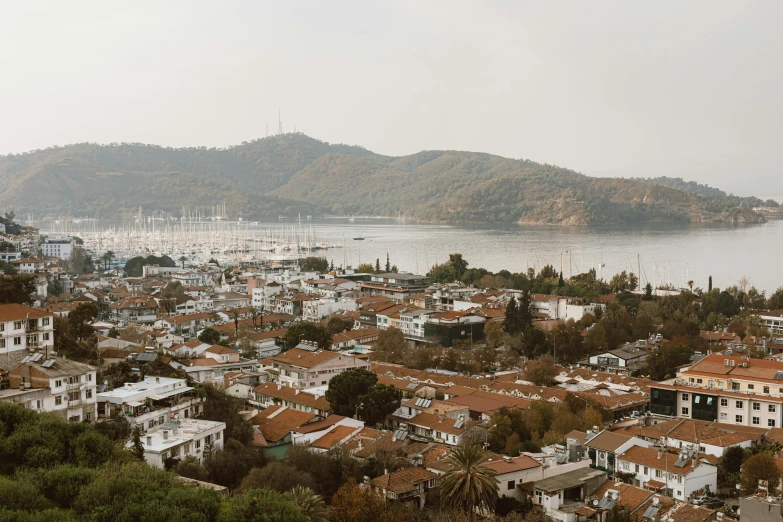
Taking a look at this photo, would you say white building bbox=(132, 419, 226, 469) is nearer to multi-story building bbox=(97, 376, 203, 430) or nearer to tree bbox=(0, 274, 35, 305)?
multi-story building bbox=(97, 376, 203, 430)

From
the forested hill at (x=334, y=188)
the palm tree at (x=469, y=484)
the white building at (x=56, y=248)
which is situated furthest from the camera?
the forested hill at (x=334, y=188)

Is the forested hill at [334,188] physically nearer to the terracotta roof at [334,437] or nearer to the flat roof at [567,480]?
the terracotta roof at [334,437]

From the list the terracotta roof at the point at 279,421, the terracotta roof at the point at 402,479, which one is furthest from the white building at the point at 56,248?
the terracotta roof at the point at 402,479

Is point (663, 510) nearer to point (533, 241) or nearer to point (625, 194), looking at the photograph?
point (533, 241)

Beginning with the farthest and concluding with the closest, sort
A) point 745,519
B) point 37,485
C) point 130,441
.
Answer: point 130,441, point 745,519, point 37,485

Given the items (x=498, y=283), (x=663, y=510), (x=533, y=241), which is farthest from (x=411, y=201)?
(x=663, y=510)
